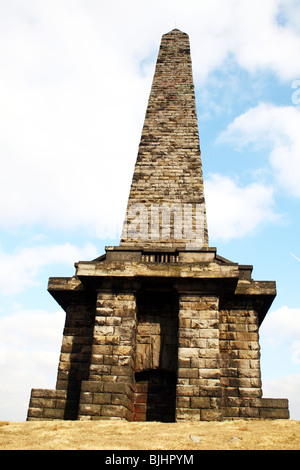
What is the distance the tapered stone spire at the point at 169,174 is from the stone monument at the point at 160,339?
42cm

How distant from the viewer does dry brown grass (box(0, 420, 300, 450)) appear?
5.05 m

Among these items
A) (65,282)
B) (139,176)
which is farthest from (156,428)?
(139,176)

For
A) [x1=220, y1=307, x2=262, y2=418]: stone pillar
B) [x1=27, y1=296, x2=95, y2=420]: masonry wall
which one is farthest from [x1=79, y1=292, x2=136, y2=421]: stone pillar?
[x1=220, y1=307, x2=262, y2=418]: stone pillar

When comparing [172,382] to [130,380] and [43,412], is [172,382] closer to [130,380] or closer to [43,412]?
[130,380]

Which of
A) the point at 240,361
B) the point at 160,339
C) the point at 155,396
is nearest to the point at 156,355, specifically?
the point at 160,339

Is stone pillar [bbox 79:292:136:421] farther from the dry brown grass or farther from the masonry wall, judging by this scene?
the masonry wall

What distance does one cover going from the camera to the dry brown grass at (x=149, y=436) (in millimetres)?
5051

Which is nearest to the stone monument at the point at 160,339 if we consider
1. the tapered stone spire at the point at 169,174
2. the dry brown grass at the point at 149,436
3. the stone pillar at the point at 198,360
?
the stone pillar at the point at 198,360

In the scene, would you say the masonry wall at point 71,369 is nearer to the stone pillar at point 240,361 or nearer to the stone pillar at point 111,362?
the stone pillar at point 111,362

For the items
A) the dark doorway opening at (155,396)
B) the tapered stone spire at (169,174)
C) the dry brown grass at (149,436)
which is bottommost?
the dry brown grass at (149,436)

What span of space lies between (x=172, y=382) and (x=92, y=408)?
80.4 inches

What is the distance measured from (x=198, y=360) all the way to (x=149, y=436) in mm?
2694

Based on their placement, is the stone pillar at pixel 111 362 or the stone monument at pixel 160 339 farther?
the stone monument at pixel 160 339

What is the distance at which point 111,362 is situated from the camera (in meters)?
8.43
